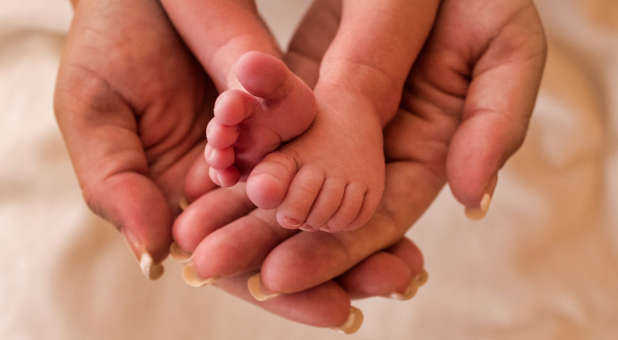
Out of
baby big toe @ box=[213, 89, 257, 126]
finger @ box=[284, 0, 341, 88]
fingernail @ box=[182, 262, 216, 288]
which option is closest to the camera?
baby big toe @ box=[213, 89, 257, 126]

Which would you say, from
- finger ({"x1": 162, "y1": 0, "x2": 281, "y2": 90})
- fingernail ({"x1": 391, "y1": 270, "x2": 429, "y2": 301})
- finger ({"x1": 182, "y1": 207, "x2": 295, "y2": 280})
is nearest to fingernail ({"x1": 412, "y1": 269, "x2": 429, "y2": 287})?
fingernail ({"x1": 391, "y1": 270, "x2": 429, "y2": 301})

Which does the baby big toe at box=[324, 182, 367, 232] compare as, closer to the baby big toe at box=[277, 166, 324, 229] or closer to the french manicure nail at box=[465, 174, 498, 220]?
the baby big toe at box=[277, 166, 324, 229]

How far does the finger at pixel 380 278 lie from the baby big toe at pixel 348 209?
10 centimetres

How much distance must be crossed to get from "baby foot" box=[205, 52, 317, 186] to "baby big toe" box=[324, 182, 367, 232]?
56 mm

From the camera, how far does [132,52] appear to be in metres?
0.65

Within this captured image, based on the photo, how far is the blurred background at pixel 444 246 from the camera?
0.74 metres

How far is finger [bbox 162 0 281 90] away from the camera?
60cm

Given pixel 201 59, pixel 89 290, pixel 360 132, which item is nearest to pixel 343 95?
pixel 360 132

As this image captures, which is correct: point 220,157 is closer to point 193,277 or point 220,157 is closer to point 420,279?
point 193,277

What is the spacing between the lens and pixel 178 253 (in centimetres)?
57

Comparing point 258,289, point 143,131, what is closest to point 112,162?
point 143,131

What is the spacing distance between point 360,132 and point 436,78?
195mm

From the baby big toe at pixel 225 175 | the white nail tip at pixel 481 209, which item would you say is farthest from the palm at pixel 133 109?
the white nail tip at pixel 481 209

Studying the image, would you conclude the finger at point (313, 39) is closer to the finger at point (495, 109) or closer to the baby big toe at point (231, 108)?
the finger at point (495, 109)
